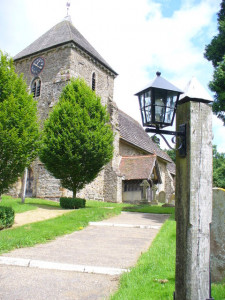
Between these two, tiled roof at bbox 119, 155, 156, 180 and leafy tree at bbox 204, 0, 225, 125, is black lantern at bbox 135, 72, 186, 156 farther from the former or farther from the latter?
tiled roof at bbox 119, 155, 156, 180

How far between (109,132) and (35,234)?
8.96 meters

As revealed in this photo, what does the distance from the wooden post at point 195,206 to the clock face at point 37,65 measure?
23.1 metres

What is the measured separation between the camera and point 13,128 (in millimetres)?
9688

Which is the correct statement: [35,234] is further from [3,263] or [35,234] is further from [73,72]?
[73,72]

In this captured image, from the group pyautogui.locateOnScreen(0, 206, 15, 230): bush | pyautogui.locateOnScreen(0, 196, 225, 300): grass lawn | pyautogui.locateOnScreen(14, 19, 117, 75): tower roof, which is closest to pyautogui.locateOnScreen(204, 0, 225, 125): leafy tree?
pyautogui.locateOnScreen(0, 196, 225, 300): grass lawn

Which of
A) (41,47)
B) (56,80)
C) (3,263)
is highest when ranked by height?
(41,47)

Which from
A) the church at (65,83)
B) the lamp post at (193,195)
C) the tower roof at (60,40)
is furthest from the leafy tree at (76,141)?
the lamp post at (193,195)

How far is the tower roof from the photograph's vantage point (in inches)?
922

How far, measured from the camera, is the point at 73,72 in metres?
22.6

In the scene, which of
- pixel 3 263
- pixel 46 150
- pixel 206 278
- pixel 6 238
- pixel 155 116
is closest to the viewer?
pixel 206 278

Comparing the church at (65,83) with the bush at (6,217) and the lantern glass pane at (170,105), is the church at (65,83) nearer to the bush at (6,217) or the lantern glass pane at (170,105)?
the bush at (6,217)

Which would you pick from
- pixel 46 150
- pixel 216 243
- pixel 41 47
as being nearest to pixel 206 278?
pixel 216 243

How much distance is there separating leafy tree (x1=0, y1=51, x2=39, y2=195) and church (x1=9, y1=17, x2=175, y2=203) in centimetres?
1041

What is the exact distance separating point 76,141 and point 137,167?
11.4 m
